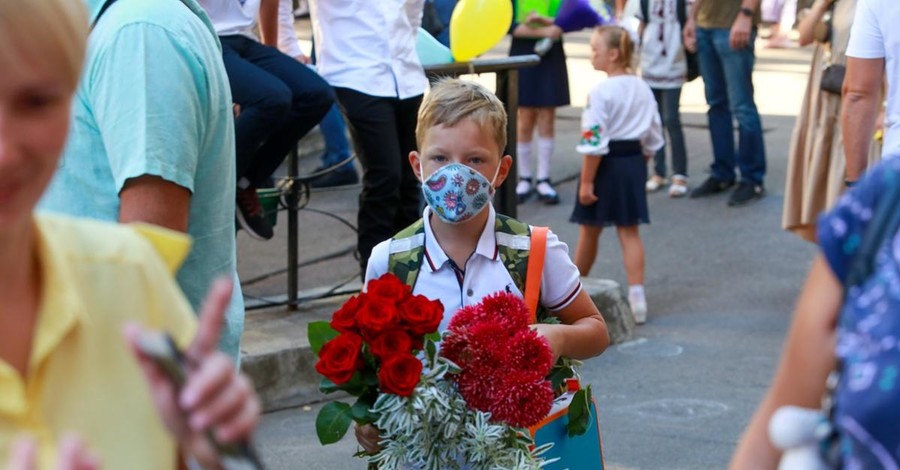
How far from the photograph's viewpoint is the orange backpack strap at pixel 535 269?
3.43 metres

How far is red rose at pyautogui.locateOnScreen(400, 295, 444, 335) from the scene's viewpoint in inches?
121

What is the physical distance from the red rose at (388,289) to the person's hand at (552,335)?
337mm

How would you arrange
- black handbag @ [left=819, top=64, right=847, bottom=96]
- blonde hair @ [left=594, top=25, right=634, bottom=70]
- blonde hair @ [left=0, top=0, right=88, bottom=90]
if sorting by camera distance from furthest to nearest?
blonde hair @ [left=594, top=25, right=634, bottom=70], black handbag @ [left=819, top=64, right=847, bottom=96], blonde hair @ [left=0, top=0, right=88, bottom=90]

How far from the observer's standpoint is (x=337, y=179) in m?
10.5

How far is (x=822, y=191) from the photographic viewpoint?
7.06 meters

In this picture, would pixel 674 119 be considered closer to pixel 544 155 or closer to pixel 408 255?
pixel 544 155

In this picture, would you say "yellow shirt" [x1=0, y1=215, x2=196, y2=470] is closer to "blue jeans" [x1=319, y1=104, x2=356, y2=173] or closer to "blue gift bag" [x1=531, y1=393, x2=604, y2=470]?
"blue gift bag" [x1=531, y1=393, x2=604, y2=470]

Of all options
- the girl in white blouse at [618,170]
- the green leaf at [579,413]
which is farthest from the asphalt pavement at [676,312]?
the green leaf at [579,413]

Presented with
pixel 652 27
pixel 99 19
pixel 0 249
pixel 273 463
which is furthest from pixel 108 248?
pixel 652 27

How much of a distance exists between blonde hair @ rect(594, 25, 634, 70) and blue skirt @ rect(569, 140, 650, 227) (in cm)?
58

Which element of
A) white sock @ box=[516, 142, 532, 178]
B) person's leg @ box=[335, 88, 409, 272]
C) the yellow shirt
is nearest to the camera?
the yellow shirt

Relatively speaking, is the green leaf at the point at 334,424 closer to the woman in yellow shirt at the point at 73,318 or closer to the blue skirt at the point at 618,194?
the woman in yellow shirt at the point at 73,318

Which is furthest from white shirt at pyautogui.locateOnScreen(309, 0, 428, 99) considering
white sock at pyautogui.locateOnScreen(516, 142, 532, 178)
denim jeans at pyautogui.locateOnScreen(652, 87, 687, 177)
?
denim jeans at pyautogui.locateOnScreen(652, 87, 687, 177)

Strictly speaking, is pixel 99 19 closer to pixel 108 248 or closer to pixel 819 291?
pixel 108 248
